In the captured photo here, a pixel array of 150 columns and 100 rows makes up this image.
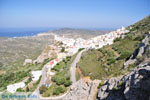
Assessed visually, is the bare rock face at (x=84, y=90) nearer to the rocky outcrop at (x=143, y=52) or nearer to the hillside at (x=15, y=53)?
the rocky outcrop at (x=143, y=52)

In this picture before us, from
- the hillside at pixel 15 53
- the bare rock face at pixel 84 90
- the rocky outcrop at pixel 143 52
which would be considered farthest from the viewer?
the hillside at pixel 15 53

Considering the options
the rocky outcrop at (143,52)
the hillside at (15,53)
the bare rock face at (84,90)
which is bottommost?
the hillside at (15,53)

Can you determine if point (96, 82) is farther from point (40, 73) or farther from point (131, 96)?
point (40, 73)

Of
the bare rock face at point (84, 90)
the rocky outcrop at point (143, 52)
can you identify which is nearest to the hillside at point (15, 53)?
the bare rock face at point (84, 90)

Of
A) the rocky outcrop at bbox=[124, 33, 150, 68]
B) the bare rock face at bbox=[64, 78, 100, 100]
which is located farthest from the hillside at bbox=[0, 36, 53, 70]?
the rocky outcrop at bbox=[124, 33, 150, 68]

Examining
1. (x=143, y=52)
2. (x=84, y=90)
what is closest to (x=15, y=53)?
(x=84, y=90)

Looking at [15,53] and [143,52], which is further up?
[143,52]

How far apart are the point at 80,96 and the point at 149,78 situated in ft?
24.7

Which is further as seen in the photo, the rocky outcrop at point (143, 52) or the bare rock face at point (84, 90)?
the bare rock face at point (84, 90)

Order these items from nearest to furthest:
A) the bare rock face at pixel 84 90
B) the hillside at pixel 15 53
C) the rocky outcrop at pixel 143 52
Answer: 1. the rocky outcrop at pixel 143 52
2. the bare rock face at pixel 84 90
3. the hillside at pixel 15 53

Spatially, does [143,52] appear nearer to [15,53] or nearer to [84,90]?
[84,90]

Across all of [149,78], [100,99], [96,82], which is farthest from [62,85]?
[149,78]

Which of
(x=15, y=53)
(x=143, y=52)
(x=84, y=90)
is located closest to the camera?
(x=143, y=52)

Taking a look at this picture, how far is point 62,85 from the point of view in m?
21.3
